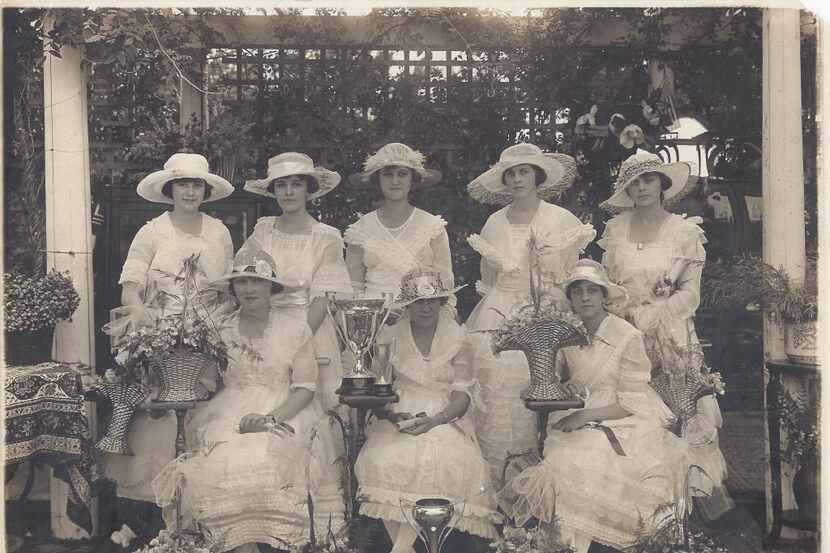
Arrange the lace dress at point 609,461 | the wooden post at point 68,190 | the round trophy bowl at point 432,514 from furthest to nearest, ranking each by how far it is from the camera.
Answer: the wooden post at point 68,190 < the lace dress at point 609,461 < the round trophy bowl at point 432,514

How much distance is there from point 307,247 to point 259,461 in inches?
60.4

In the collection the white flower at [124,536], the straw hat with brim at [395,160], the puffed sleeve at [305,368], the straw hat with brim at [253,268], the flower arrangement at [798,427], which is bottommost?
the white flower at [124,536]

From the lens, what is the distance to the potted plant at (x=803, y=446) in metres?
6.41

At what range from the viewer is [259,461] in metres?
5.78

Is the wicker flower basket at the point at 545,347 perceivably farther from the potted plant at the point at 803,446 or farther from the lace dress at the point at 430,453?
the potted plant at the point at 803,446

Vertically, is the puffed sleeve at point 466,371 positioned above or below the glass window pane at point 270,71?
below

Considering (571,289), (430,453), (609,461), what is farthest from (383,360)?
(609,461)

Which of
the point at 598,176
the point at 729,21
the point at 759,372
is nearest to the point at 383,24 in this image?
the point at 598,176

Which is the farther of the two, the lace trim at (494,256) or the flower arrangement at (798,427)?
the lace trim at (494,256)

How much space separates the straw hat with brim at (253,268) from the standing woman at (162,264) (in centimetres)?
39

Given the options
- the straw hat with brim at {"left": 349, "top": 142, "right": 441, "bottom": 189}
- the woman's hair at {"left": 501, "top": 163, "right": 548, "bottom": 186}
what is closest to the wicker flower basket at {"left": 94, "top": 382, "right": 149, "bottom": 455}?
the straw hat with brim at {"left": 349, "top": 142, "right": 441, "bottom": 189}

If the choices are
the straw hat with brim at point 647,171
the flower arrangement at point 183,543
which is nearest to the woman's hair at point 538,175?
the straw hat with brim at point 647,171

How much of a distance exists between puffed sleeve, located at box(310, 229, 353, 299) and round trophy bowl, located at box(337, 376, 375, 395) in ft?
2.81

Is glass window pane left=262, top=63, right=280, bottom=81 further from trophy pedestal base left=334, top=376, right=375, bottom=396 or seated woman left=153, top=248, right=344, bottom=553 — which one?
trophy pedestal base left=334, top=376, right=375, bottom=396
